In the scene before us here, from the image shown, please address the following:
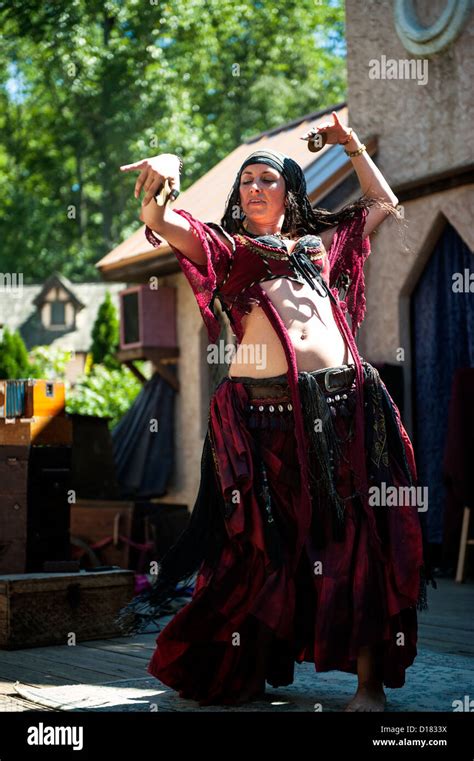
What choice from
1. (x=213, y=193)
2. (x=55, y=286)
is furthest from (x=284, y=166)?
(x=55, y=286)

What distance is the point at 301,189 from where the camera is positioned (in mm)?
4324

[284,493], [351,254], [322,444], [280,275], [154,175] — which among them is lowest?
[284,493]

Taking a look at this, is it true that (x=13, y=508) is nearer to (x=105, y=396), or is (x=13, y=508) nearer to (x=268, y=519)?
(x=268, y=519)

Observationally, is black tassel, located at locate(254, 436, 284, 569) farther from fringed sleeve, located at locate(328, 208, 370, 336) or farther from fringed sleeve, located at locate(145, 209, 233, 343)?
fringed sleeve, located at locate(328, 208, 370, 336)

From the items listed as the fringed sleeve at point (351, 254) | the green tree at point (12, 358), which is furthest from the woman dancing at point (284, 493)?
the green tree at point (12, 358)

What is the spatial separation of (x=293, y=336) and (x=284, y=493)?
1.94 feet

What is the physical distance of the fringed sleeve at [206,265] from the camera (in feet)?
13.0

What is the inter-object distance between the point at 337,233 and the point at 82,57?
24.1 meters

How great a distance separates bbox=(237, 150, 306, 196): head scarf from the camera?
4.22 m

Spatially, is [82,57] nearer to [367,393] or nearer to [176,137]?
[176,137]

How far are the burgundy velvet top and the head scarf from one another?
25 cm

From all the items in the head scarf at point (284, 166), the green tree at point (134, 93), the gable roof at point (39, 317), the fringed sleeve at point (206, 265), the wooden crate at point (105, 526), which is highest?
the green tree at point (134, 93)

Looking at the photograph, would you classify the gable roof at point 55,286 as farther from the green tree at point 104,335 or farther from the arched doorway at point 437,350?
the arched doorway at point 437,350

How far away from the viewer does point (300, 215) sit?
Result: 4332 millimetres
